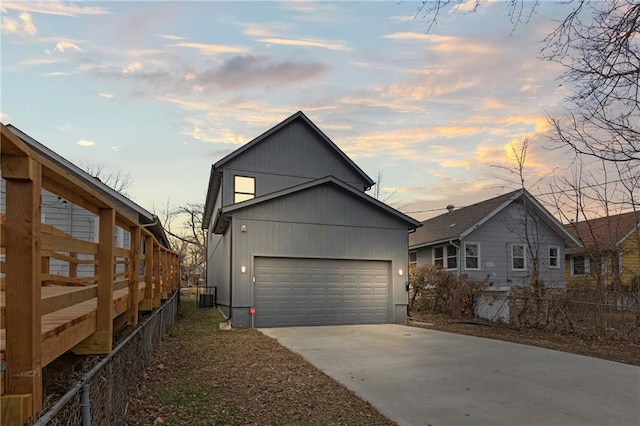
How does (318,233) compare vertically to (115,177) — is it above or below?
below

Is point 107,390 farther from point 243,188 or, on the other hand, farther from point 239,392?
point 243,188

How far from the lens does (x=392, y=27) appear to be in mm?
7391

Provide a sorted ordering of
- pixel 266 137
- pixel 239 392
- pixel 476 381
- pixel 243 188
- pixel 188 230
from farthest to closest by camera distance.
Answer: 1. pixel 188 230
2. pixel 266 137
3. pixel 243 188
4. pixel 476 381
5. pixel 239 392

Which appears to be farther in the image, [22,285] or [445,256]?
[445,256]

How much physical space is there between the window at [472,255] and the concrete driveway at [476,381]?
34.2ft

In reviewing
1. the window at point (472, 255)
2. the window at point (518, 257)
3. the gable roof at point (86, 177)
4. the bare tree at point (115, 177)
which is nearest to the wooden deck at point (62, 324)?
the gable roof at point (86, 177)

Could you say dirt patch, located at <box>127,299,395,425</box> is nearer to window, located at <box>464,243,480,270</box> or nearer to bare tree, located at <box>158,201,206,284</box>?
window, located at <box>464,243,480,270</box>

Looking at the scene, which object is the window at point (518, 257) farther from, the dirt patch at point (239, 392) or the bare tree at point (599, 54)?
the dirt patch at point (239, 392)

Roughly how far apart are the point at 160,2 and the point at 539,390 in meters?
8.13

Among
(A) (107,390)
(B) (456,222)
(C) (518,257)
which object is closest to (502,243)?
(C) (518,257)

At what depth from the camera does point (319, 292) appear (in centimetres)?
1431

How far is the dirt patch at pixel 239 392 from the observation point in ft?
15.7

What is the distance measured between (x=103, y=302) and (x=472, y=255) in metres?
19.6

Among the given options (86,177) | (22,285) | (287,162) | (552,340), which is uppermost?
(287,162)
